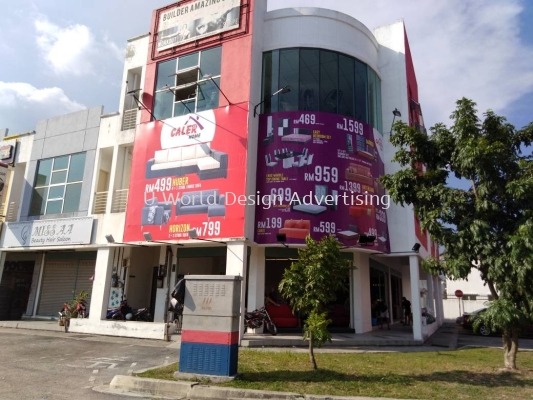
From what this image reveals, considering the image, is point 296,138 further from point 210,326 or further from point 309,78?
point 210,326

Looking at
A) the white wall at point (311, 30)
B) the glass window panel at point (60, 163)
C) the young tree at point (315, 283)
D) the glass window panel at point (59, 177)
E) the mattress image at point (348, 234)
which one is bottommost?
the young tree at point (315, 283)

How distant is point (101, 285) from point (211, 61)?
34.4 feet

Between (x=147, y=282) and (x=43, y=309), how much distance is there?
601cm

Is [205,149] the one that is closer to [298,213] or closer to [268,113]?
[268,113]

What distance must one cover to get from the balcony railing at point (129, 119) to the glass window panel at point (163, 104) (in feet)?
4.85

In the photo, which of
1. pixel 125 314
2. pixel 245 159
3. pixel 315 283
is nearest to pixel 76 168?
pixel 125 314

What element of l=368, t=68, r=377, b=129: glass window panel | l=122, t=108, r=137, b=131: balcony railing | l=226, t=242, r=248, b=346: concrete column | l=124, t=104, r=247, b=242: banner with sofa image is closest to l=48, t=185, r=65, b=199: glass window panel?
l=122, t=108, r=137, b=131: balcony railing

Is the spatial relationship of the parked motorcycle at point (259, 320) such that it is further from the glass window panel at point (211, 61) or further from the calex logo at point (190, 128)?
the glass window panel at point (211, 61)

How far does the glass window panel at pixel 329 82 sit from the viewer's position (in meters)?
16.2

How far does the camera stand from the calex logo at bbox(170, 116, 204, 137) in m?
16.2

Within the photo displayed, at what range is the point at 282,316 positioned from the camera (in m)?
16.0

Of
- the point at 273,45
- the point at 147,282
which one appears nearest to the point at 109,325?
the point at 147,282

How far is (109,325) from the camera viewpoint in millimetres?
15617

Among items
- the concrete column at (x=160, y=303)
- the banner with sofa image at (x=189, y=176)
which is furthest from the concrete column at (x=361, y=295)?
the concrete column at (x=160, y=303)
